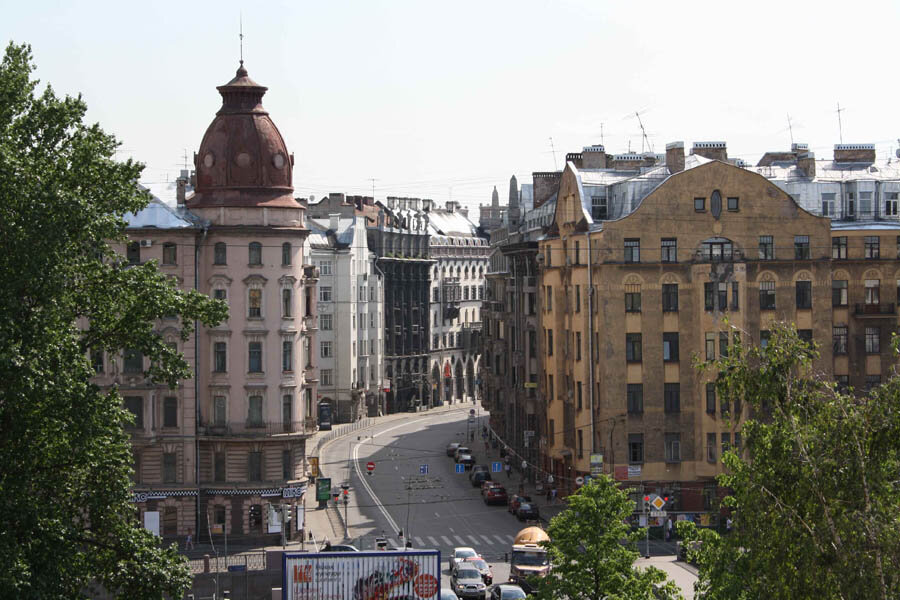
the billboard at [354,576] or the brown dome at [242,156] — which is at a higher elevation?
the brown dome at [242,156]

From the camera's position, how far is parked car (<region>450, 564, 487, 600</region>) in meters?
68.4

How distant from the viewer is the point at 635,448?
8856 cm

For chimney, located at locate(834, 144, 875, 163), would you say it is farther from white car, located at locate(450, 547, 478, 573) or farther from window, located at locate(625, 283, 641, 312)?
white car, located at locate(450, 547, 478, 573)

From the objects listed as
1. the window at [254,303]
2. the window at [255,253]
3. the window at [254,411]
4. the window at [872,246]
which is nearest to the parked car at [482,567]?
the window at [254,411]

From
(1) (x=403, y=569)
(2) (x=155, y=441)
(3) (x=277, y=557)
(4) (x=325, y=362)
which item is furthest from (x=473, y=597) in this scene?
(4) (x=325, y=362)

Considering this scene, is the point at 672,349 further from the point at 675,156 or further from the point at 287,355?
the point at 287,355

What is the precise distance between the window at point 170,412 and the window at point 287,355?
6.40 metres

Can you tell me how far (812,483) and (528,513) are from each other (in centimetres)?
5815

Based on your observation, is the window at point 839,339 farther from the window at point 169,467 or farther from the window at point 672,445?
the window at point 169,467

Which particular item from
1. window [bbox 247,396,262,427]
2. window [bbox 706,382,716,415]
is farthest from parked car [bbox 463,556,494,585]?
window [bbox 706,382,716,415]

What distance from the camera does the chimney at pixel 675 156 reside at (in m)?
92.4

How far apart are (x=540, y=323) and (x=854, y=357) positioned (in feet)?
72.9

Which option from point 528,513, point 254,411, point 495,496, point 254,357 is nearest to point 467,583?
point 254,411

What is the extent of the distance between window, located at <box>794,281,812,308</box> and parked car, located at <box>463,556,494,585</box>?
27364 mm
